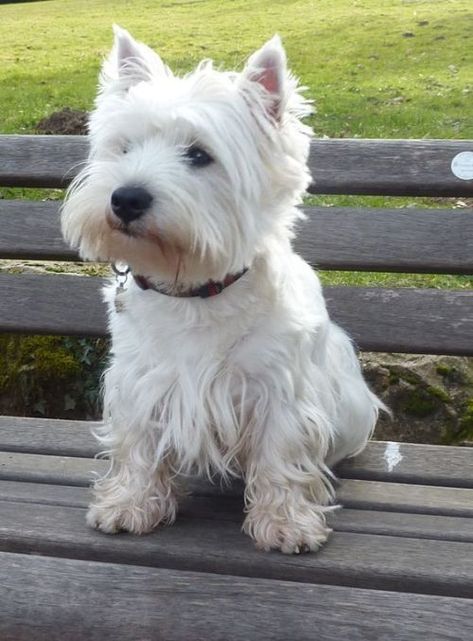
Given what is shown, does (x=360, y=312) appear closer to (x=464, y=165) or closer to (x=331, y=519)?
(x=464, y=165)

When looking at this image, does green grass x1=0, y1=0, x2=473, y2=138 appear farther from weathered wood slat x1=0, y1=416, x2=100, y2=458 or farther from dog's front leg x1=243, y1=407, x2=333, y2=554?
dog's front leg x1=243, y1=407, x2=333, y2=554

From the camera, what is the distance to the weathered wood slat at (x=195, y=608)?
184 centimetres

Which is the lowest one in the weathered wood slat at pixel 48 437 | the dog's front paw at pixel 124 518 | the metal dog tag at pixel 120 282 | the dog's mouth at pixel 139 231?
the weathered wood slat at pixel 48 437

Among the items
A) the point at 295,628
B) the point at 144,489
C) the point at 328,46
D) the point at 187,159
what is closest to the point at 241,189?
the point at 187,159

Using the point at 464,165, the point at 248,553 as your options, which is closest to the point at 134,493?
the point at 248,553

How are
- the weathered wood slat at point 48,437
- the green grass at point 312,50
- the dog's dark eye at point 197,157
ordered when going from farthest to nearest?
the green grass at point 312,50
the weathered wood slat at point 48,437
the dog's dark eye at point 197,157

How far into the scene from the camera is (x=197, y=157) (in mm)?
2160

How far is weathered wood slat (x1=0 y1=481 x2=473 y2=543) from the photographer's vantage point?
225cm

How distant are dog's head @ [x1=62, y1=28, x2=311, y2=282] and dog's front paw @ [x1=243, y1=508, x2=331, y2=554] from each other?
1.78 ft

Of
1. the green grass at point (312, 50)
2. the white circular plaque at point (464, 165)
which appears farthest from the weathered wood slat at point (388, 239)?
the green grass at point (312, 50)

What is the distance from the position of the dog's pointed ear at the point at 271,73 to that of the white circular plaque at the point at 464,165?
84 centimetres

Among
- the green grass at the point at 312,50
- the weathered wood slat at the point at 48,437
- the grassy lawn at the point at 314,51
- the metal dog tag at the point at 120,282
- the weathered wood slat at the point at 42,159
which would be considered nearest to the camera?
the metal dog tag at the point at 120,282

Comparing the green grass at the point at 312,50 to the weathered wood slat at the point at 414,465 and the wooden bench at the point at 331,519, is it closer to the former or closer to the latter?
the wooden bench at the point at 331,519

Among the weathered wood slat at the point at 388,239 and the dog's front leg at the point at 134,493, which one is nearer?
the dog's front leg at the point at 134,493
